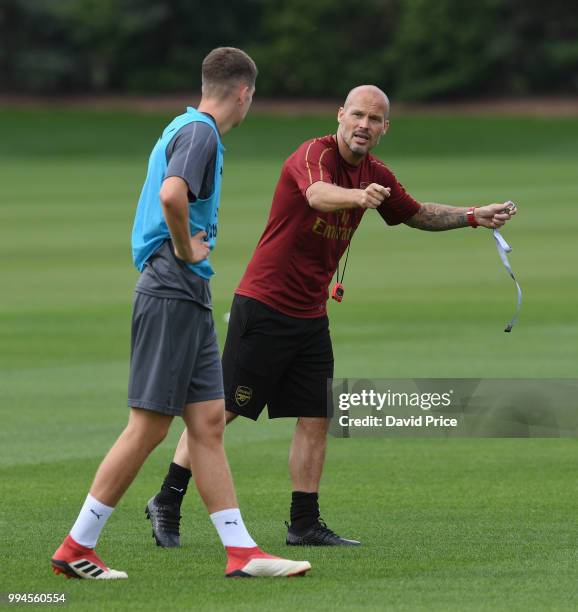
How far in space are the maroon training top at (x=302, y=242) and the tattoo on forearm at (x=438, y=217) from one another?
0.40 meters

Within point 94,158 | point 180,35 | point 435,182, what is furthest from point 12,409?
point 180,35

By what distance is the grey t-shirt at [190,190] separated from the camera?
681cm

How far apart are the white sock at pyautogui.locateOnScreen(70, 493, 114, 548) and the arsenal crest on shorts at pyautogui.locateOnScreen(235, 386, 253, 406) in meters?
1.46

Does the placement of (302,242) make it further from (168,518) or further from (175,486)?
(168,518)

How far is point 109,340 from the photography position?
1728 cm

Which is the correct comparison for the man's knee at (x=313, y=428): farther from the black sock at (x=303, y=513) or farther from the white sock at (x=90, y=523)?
the white sock at (x=90, y=523)

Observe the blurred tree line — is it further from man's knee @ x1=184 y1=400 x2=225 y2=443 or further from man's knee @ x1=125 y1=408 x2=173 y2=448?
man's knee @ x1=125 y1=408 x2=173 y2=448

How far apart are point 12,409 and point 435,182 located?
33.4 m

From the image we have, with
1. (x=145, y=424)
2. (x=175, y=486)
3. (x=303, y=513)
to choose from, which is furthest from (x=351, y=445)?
(x=145, y=424)

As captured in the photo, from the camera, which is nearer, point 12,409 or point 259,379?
point 259,379

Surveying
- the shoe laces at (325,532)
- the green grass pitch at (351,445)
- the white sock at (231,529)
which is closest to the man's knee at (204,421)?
the white sock at (231,529)

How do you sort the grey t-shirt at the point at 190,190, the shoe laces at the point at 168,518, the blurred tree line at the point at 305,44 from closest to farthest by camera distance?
the grey t-shirt at the point at 190,190
the shoe laces at the point at 168,518
the blurred tree line at the point at 305,44

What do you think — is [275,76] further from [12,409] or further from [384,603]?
[384,603]

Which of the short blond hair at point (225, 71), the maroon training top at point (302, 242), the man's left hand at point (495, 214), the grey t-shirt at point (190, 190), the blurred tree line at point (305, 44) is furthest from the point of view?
the blurred tree line at point (305, 44)
